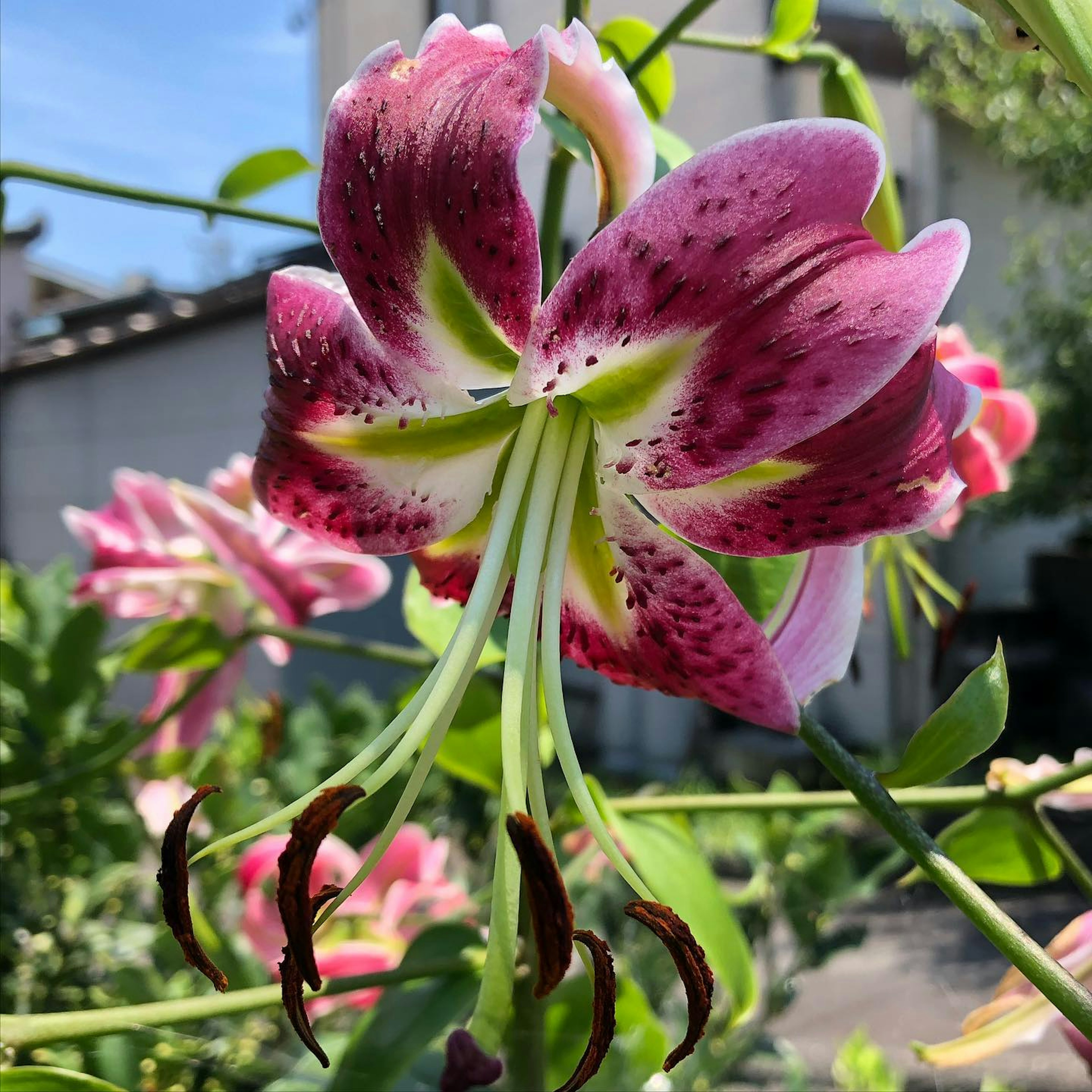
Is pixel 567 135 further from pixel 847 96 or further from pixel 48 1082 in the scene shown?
pixel 48 1082

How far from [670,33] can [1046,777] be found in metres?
0.33

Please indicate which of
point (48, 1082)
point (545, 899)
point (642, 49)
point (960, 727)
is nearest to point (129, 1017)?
point (48, 1082)

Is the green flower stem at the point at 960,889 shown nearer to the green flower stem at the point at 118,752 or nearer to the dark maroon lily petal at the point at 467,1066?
the dark maroon lily petal at the point at 467,1066

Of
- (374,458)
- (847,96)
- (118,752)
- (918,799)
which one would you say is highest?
(847,96)

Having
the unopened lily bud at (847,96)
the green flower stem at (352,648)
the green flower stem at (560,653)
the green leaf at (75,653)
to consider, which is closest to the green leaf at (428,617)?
the green flower stem at (352,648)

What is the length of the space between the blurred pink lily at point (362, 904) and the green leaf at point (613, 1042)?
9 centimetres

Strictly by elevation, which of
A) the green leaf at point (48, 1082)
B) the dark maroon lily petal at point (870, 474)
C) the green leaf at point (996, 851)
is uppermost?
the dark maroon lily petal at point (870, 474)

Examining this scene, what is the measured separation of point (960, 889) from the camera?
224 mm

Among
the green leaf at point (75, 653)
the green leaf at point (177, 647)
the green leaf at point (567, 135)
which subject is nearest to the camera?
the green leaf at point (567, 135)

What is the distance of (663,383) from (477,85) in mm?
84

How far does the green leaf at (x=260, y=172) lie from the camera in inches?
18.7

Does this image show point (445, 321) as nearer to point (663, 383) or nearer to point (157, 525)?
point (663, 383)

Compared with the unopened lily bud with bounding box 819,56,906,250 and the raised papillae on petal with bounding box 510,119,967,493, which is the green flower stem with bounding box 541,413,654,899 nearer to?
the raised papillae on petal with bounding box 510,119,967,493

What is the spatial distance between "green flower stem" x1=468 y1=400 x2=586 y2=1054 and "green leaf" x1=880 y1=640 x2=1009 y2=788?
→ 106 mm
